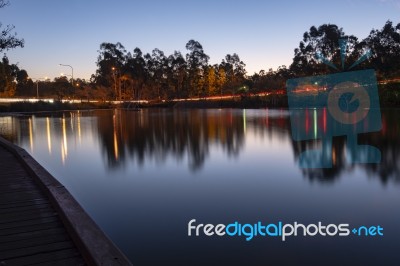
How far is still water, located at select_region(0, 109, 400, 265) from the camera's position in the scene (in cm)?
409

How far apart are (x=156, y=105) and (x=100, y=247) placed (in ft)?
272

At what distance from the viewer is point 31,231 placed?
163 inches

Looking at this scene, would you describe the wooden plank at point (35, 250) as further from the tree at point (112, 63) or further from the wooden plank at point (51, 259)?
the tree at point (112, 63)

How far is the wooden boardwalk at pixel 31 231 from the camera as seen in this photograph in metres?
3.42

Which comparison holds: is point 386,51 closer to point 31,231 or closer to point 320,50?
point 320,50

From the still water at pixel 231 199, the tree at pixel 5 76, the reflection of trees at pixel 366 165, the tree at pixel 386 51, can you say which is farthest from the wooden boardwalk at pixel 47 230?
the tree at pixel 386 51

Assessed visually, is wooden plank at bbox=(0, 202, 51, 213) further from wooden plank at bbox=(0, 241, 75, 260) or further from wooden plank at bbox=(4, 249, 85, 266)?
wooden plank at bbox=(4, 249, 85, 266)

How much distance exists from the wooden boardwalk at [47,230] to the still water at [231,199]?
70 cm

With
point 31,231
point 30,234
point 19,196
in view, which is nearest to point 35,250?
point 30,234

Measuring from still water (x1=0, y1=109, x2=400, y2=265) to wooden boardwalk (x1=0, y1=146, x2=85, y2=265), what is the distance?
2.54ft

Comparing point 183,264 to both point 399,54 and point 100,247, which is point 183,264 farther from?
point 399,54

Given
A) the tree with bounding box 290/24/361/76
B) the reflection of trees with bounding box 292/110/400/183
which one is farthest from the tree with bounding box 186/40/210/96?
the reflection of trees with bounding box 292/110/400/183

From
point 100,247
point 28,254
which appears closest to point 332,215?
point 100,247

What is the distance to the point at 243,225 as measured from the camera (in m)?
4.97
